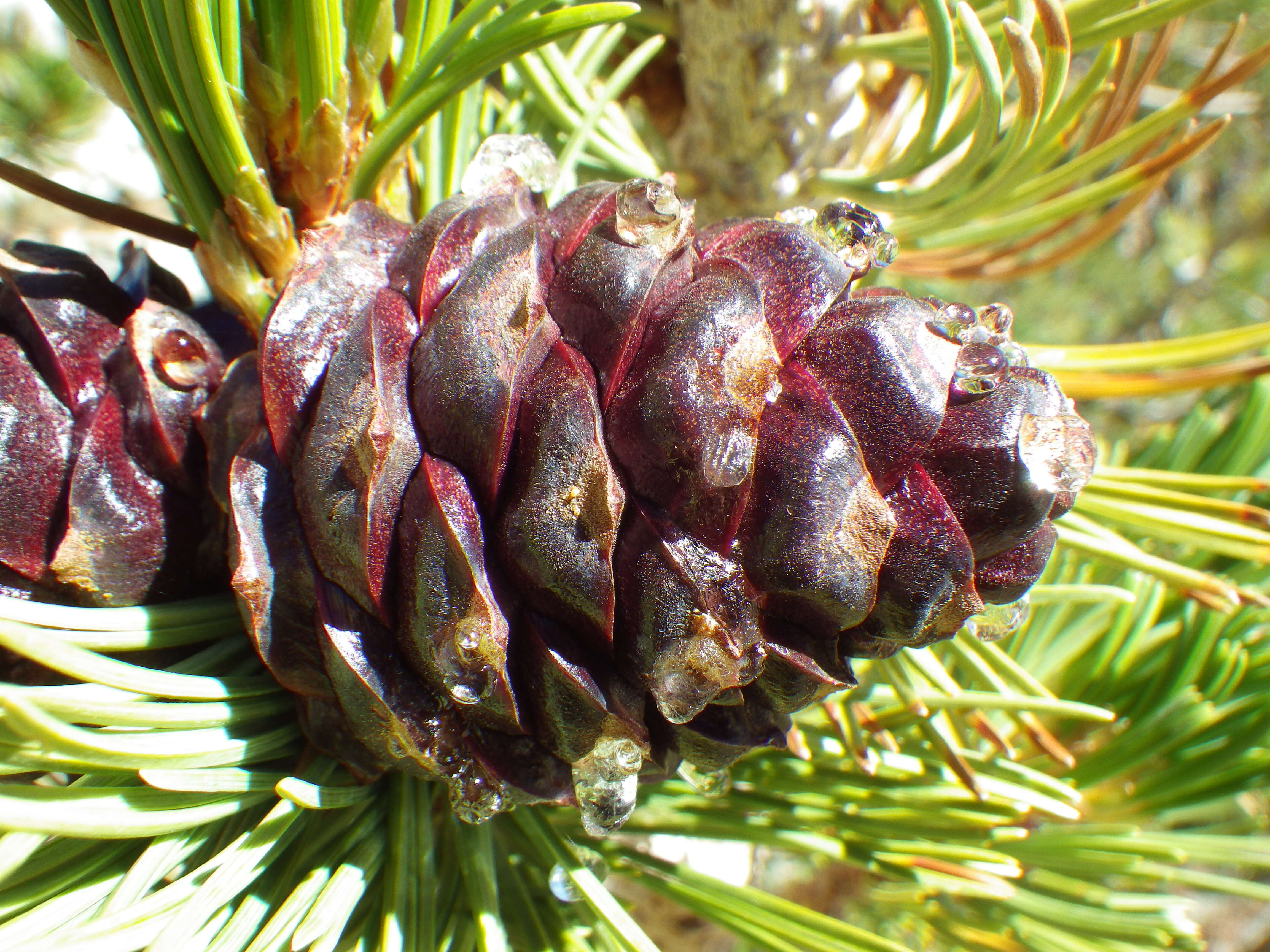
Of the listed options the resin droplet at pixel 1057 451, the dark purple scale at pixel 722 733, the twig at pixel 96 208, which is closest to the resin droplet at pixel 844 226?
the resin droplet at pixel 1057 451

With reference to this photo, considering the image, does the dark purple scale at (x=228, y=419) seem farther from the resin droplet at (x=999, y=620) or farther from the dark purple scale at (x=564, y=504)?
the resin droplet at (x=999, y=620)

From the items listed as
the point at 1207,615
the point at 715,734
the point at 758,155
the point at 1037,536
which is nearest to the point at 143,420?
the point at 715,734

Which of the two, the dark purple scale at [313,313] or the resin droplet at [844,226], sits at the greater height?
the dark purple scale at [313,313]

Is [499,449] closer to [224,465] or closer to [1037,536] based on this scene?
[224,465]

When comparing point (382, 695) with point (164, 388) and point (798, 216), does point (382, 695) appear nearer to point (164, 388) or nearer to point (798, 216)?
point (164, 388)

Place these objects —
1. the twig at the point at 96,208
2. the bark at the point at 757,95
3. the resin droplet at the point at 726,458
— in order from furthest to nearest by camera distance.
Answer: the bark at the point at 757,95
the twig at the point at 96,208
the resin droplet at the point at 726,458

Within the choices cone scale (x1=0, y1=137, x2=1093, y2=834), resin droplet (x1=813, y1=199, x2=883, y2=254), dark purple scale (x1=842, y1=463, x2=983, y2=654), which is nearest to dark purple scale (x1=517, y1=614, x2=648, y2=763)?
cone scale (x1=0, y1=137, x2=1093, y2=834)
